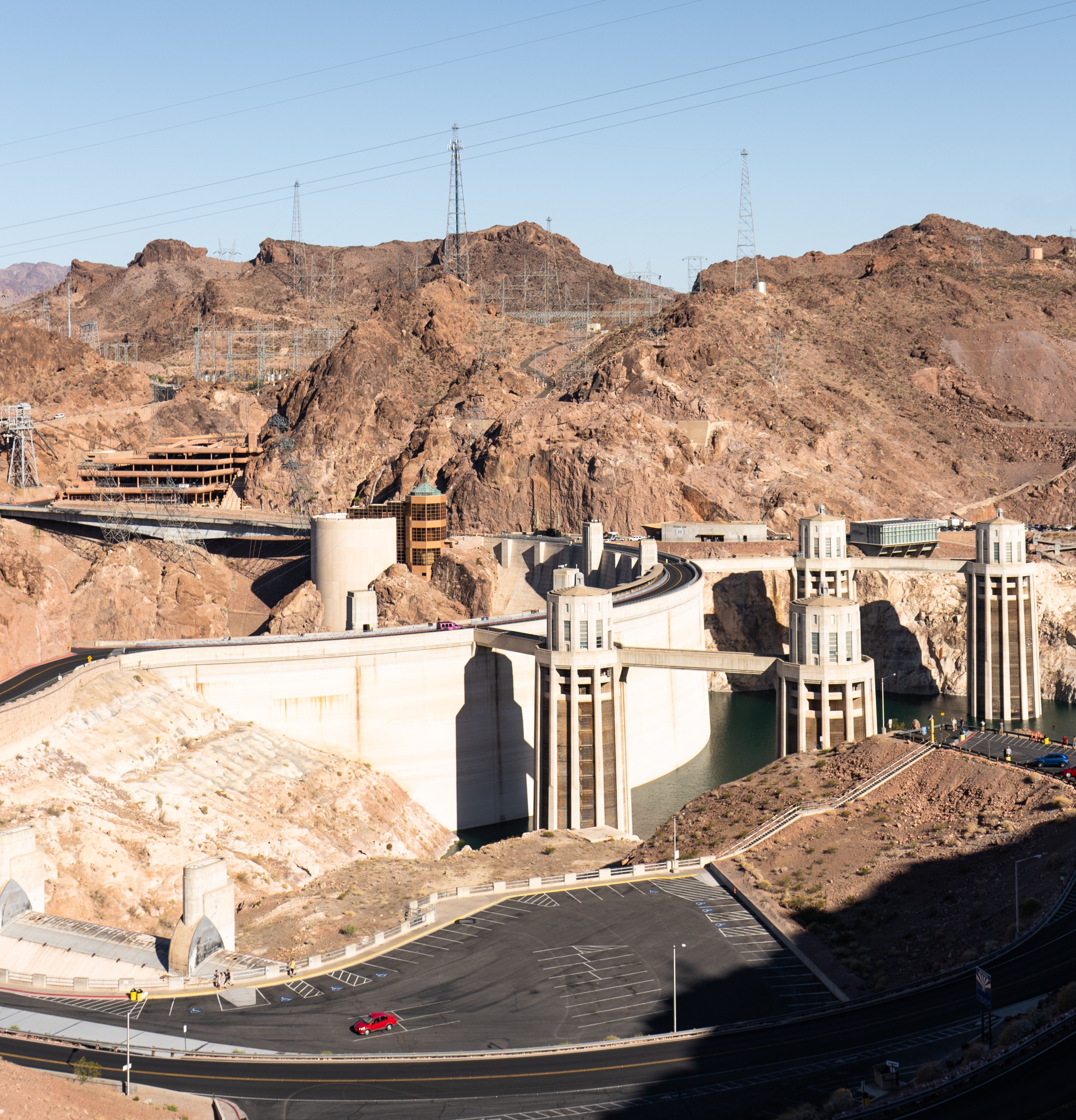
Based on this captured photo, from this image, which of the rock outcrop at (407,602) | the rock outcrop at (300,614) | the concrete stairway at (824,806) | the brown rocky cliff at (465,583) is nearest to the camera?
the concrete stairway at (824,806)

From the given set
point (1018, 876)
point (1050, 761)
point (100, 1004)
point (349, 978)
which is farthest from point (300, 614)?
point (1018, 876)

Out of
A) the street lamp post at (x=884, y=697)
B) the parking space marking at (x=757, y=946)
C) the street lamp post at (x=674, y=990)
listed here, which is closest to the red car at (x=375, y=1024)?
the street lamp post at (x=674, y=990)

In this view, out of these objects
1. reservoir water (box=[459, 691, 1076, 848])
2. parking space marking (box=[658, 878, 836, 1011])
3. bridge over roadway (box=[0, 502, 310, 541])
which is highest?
bridge over roadway (box=[0, 502, 310, 541])

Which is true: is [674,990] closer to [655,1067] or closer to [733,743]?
[655,1067]

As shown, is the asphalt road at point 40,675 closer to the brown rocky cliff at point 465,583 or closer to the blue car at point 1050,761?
the blue car at point 1050,761

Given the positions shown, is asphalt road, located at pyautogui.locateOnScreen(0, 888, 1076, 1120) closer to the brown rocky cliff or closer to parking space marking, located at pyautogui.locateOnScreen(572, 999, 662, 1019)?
parking space marking, located at pyautogui.locateOnScreen(572, 999, 662, 1019)

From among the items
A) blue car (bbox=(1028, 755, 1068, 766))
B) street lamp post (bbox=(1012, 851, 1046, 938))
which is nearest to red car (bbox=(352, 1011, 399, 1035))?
street lamp post (bbox=(1012, 851, 1046, 938))

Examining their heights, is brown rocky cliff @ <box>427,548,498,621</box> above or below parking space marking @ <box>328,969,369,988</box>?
above

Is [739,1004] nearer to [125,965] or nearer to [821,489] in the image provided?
[125,965]
